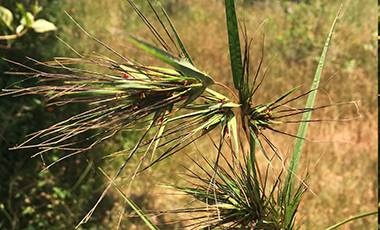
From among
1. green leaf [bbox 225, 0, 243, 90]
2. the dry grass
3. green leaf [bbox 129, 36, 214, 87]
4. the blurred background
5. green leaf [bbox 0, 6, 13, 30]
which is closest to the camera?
green leaf [bbox 129, 36, 214, 87]

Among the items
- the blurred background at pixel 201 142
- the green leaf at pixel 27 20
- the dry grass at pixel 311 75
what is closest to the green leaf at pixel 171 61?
the blurred background at pixel 201 142

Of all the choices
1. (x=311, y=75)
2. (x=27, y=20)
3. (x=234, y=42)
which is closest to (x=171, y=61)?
(x=234, y=42)

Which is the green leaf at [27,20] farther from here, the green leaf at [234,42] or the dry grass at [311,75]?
the green leaf at [234,42]

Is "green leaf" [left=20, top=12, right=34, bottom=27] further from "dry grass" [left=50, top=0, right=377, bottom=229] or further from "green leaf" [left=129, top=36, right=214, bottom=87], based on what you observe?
"green leaf" [left=129, top=36, right=214, bottom=87]

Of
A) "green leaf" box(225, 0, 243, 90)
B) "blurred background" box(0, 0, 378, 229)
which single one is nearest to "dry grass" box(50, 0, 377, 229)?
"blurred background" box(0, 0, 378, 229)

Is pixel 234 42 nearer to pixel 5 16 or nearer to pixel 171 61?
pixel 171 61

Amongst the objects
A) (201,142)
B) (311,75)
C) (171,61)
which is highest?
(171,61)
